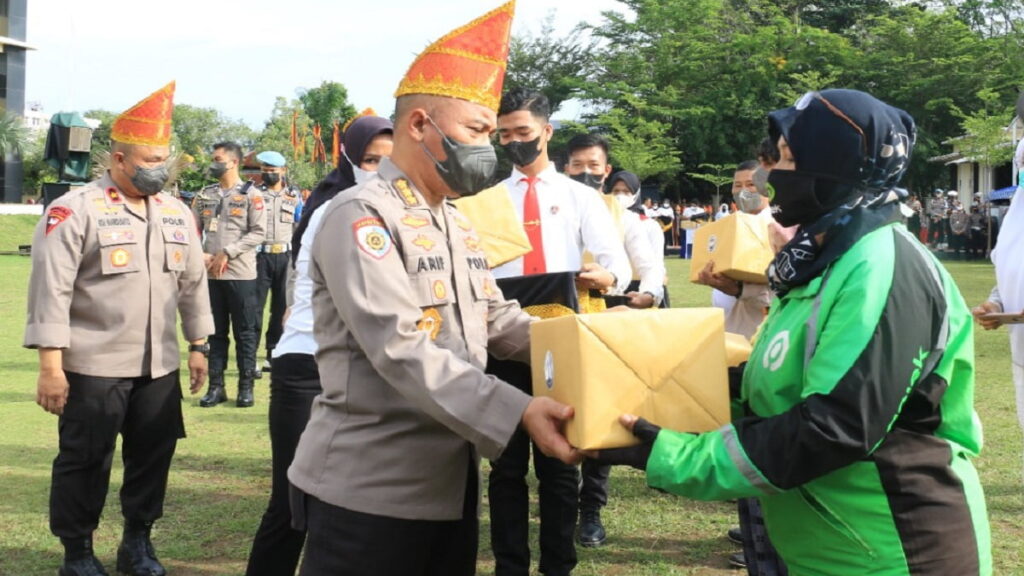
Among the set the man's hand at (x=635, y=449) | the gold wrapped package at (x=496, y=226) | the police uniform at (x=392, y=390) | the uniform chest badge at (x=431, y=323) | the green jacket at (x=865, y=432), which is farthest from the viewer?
the gold wrapped package at (x=496, y=226)

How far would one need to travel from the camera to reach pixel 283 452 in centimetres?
399

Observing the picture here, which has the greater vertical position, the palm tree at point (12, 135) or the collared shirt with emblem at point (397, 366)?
the palm tree at point (12, 135)

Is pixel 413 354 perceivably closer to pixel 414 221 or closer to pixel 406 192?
pixel 414 221

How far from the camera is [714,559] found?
4965mm

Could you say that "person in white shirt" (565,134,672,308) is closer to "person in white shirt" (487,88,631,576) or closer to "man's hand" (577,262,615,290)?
"person in white shirt" (487,88,631,576)

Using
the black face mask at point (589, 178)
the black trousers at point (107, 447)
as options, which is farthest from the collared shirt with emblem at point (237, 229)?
the black trousers at point (107, 447)

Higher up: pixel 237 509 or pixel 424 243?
pixel 424 243

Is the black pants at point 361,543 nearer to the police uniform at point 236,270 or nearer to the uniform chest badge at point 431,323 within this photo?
the uniform chest badge at point 431,323

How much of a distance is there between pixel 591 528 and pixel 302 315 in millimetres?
2078

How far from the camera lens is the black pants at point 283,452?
12.7 feet

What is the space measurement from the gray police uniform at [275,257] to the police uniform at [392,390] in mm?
7036

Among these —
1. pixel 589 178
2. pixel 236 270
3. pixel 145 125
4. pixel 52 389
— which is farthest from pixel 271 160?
pixel 52 389

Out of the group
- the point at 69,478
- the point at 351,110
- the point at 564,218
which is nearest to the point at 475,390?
the point at 564,218

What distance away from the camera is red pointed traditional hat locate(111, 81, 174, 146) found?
15.7 ft
